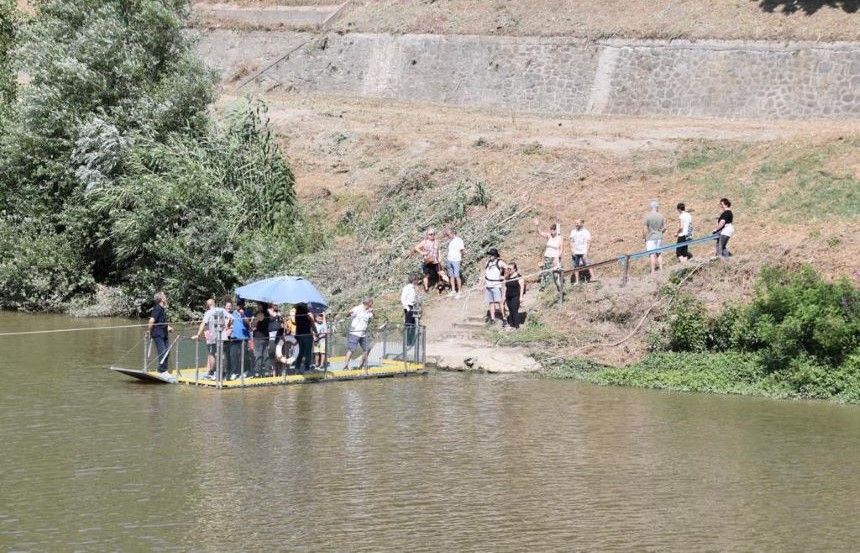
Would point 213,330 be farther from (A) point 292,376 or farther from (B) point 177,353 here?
(A) point 292,376

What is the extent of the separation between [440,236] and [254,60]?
26647mm

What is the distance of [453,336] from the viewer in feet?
103

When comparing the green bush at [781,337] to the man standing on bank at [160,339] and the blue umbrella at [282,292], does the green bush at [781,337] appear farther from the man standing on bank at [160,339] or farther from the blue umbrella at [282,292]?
the man standing on bank at [160,339]

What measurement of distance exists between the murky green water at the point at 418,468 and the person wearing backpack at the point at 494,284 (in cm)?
373

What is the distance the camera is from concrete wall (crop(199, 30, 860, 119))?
155ft

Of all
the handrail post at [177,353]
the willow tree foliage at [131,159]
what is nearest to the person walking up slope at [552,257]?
the handrail post at [177,353]

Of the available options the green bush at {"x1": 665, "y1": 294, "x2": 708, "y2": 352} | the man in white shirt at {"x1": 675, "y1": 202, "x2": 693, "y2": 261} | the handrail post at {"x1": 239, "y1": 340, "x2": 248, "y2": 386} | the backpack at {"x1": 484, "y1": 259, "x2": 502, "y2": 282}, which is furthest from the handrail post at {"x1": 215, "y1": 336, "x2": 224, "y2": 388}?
the man in white shirt at {"x1": 675, "y1": 202, "x2": 693, "y2": 261}

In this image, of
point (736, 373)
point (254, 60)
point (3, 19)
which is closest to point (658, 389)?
point (736, 373)

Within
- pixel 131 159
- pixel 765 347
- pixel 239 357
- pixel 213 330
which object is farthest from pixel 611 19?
pixel 239 357

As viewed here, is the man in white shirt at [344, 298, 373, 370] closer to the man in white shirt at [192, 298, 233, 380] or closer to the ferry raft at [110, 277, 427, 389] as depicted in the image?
the ferry raft at [110, 277, 427, 389]

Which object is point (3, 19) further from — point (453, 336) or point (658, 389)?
point (658, 389)

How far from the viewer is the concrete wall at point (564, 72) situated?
47.2m

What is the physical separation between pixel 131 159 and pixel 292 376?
1396cm

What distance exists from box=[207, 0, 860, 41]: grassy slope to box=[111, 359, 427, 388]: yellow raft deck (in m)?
26.3
